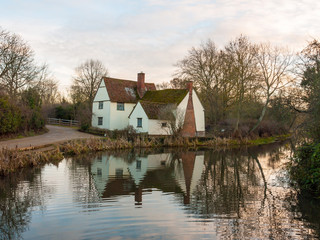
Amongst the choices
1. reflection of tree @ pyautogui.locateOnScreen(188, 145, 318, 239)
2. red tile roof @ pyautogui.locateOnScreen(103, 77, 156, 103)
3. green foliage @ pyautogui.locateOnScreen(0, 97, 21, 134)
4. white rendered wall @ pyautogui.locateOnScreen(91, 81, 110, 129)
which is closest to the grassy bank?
green foliage @ pyautogui.locateOnScreen(0, 97, 21, 134)

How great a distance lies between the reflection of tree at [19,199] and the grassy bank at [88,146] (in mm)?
993

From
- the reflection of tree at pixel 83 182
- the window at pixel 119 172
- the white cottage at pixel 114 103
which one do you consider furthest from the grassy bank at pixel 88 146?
the white cottage at pixel 114 103

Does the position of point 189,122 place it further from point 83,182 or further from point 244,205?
point 244,205

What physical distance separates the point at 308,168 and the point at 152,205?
19.5ft

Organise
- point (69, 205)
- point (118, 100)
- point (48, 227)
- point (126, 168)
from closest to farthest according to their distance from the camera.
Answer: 1. point (48, 227)
2. point (69, 205)
3. point (126, 168)
4. point (118, 100)

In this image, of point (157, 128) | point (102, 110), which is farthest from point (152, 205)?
point (102, 110)

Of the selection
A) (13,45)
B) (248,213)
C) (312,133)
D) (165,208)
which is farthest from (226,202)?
(13,45)

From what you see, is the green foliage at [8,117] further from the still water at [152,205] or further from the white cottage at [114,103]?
the white cottage at [114,103]

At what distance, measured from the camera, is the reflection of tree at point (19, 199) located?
7551 mm

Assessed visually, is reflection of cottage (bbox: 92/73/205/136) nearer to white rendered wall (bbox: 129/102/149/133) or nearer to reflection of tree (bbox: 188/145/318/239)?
white rendered wall (bbox: 129/102/149/133)

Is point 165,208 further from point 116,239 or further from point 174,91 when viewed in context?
point 174,91

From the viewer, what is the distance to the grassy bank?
15222mm

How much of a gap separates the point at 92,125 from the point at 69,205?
3029cm

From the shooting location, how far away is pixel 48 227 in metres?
7.53
